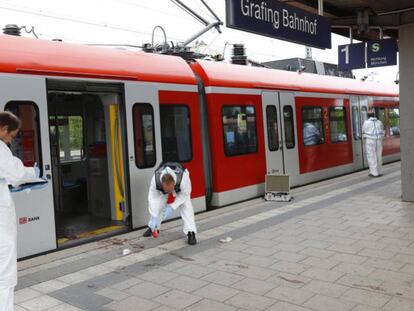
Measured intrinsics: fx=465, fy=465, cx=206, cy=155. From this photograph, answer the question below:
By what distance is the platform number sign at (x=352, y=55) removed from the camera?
32.8 ft

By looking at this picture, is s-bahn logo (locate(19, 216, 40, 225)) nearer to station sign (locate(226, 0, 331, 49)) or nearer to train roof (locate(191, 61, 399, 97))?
station sign (locate(226, 0, 331, 49))

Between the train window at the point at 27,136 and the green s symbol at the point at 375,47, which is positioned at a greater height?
the green s symbol at the point at 375,47

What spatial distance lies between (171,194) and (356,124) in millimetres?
9001

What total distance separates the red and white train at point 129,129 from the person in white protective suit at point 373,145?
6.27ft

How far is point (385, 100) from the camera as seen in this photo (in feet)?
52.2

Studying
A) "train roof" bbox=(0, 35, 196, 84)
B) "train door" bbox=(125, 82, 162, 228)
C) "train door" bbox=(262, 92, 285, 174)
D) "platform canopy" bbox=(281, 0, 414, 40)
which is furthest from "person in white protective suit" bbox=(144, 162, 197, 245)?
"train door" bbox=(262, 92, 285, 174)

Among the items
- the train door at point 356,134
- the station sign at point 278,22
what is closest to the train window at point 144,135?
the station sign at point 278,22

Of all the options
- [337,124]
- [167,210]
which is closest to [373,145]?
[337,124]

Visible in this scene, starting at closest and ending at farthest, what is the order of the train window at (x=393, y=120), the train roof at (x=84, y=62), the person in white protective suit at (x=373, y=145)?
the train roof at (x=84, y=62), the person in white protective suit at (x=373, y=145), the train window at (x=393, y=120)

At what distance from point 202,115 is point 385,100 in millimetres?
9889

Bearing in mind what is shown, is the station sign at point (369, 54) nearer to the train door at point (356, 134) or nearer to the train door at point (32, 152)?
the train door at point (356, 134)

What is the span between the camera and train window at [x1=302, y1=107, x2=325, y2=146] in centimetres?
1115

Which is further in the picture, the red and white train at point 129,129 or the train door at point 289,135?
the train door at point 289,135

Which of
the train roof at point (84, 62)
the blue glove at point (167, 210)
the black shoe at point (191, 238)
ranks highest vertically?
the train roof at point (84, 62)
